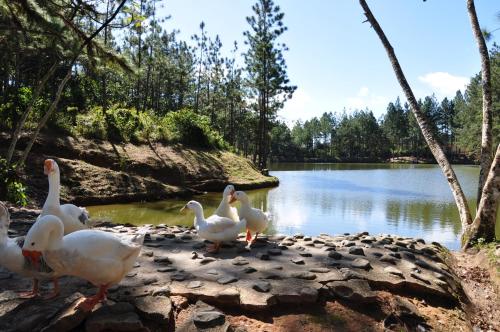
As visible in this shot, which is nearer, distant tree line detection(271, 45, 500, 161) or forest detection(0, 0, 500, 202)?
forest detection(0, 0, 500, 202)

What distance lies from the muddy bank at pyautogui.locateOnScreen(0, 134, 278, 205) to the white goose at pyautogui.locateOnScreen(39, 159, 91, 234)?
26.1 feet

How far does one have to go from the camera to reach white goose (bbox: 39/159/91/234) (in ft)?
16.9

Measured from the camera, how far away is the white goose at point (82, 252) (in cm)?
326

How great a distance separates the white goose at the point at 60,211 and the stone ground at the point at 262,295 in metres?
0.99

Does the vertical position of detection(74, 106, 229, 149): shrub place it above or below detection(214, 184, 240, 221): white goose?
above

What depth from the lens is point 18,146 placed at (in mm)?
14508

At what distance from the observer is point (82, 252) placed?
328cm

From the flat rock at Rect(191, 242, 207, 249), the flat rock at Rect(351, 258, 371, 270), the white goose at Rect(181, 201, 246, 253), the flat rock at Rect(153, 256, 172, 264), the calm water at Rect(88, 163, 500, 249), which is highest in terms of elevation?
the white goose at Rect(181, 201, 246, 253)

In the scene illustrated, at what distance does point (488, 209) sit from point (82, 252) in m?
6.56

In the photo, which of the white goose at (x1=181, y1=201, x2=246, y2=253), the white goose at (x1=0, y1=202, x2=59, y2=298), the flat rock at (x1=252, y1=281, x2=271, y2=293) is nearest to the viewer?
the white goose at (x1=0, y1=202, x2=59, y2=298)

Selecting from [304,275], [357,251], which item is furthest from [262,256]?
[357,251]

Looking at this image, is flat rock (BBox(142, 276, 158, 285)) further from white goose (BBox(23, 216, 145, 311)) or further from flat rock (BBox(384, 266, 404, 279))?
flat rock (BBox(384, 266, 404, 279))

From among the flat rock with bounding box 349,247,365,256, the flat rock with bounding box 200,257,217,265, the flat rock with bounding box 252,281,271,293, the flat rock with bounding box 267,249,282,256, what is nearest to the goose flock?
the flat rock with bounding box 252,281,271,293

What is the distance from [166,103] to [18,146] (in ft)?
124
